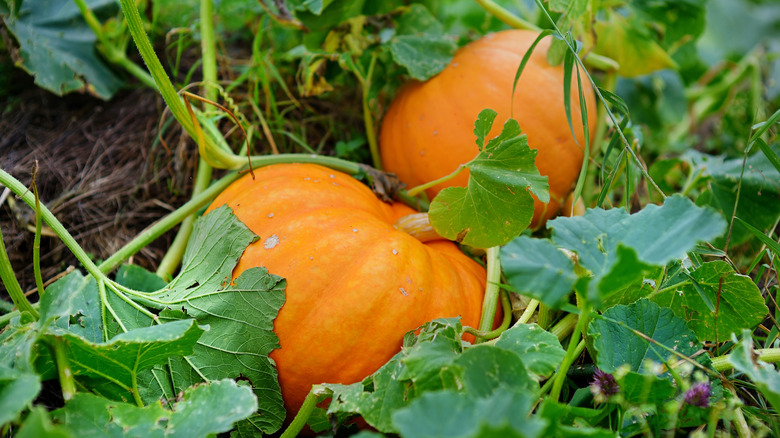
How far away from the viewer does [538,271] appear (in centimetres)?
74

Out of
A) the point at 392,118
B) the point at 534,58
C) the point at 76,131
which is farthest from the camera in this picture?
the point at 76,131

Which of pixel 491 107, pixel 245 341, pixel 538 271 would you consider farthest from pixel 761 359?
pixel 245 341

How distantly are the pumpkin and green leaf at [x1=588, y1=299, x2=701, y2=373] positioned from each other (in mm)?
484

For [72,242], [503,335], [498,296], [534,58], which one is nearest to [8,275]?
[72,242]

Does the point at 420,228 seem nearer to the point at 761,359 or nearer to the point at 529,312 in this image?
the point at 529,312

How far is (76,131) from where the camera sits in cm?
176

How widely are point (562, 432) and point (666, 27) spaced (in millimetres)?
1639

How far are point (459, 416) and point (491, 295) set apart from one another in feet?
2.08

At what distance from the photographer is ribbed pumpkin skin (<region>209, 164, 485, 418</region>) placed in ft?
3.51

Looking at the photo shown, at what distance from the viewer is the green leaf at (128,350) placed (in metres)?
0.83

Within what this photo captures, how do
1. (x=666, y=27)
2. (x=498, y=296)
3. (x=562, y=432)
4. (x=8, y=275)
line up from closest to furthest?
1. (x=562, y=432)
2. (x=8, y=275)
3. (x=498, y=296)
4. (x=666, y=27)

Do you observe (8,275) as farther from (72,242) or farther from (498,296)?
(498,296)

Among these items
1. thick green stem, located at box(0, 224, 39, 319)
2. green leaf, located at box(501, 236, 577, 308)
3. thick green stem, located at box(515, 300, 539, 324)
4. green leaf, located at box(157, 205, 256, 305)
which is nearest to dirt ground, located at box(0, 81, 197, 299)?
green leaf, located at box(157, 205, 256, 305)

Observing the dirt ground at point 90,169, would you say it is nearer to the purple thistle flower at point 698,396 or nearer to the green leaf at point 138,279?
the green leaf at point 138,279
